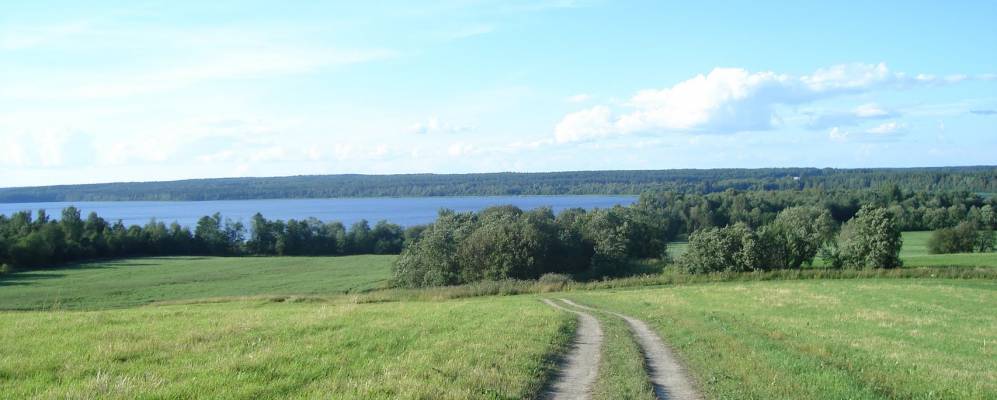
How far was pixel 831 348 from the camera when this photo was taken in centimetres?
1538

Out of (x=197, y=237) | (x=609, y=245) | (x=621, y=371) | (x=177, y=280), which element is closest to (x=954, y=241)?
(x=609, y=245)

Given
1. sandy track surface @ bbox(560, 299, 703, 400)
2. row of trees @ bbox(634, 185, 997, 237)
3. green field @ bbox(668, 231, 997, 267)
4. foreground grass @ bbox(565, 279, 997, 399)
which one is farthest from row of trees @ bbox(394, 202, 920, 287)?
sandy track surface @ bbox(560, 299, 703, 400)

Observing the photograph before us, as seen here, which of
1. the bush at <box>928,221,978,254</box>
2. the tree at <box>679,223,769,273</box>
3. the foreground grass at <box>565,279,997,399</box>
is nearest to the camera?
the foreground grass at <box>565,279,997,399</box>

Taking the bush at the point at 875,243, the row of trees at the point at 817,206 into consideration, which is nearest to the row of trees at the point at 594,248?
the bush at the point at 875,243

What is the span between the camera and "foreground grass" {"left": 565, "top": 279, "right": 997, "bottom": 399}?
11.0m

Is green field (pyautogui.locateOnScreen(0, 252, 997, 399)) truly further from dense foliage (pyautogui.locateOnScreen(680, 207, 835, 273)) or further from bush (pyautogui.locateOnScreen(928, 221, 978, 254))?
bush (pyautogui.locateOnScreen(928, 221, 978, 254))

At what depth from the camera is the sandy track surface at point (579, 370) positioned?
10016mm

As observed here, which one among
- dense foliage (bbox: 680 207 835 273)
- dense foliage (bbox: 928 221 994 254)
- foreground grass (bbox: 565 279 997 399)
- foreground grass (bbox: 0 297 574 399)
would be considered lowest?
dense foliage (bbox: 928 221 994 254)

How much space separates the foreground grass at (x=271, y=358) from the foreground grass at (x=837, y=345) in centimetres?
322

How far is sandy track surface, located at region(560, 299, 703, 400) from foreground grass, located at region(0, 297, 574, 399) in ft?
5.74

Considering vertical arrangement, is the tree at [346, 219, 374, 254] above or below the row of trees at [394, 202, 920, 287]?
below

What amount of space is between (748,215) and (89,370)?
118249 mm

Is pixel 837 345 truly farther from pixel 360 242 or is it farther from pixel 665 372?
pixel 360 242

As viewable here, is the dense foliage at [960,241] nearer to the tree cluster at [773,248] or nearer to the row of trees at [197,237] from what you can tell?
the tree cluster at [773,248]
